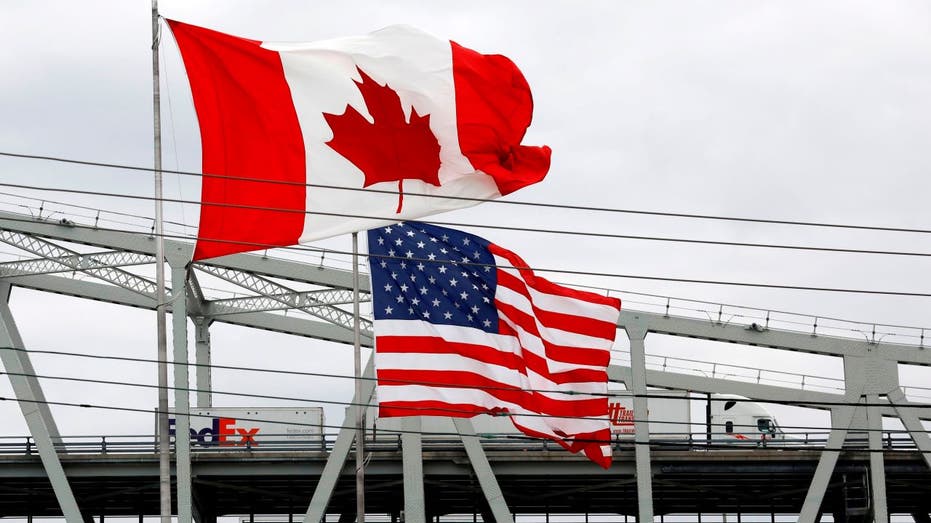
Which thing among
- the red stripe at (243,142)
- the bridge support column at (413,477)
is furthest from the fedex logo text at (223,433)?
the red stripe at (243,142)

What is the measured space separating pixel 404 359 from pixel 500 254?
3321 millimetres

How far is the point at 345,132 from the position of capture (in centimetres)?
2842

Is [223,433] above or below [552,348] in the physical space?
above

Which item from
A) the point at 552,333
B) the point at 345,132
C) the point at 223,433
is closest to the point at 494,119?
the point at 345,132

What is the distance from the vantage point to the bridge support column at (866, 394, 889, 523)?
52.7m

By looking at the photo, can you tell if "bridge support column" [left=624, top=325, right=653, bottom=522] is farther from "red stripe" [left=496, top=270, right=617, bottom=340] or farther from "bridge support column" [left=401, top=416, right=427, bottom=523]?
"red stripe" [left=496, top=270, right=617, bottom=340]

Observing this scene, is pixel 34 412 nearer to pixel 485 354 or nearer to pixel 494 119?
pixel 485 354

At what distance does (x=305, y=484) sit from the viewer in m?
57.4

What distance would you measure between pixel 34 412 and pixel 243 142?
27.4 m

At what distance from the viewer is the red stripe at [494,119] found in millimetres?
29062

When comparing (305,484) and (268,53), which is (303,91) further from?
(305,484)

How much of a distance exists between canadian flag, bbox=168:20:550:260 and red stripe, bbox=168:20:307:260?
2 cm

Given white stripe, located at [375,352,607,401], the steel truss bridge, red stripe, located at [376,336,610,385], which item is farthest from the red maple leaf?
the steel truss bridge

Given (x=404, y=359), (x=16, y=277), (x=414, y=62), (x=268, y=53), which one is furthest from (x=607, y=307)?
(x=16, y=277)
